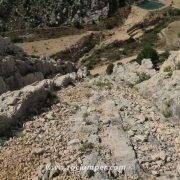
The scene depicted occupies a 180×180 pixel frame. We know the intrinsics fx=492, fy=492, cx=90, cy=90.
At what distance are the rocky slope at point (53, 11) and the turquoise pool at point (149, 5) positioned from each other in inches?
261

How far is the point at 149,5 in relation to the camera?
146m

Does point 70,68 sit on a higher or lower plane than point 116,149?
lower

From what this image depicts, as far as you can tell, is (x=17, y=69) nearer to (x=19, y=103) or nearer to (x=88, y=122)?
(x=19, y=103)

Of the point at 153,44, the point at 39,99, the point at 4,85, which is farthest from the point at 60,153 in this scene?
the point at 153,44

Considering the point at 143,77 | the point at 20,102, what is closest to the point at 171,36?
the point at 143,77

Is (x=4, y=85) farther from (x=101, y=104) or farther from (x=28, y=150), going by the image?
(x=28, y=150)

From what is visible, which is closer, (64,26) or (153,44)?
(153,44)

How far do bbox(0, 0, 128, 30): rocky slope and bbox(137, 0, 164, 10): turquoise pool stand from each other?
6.62m

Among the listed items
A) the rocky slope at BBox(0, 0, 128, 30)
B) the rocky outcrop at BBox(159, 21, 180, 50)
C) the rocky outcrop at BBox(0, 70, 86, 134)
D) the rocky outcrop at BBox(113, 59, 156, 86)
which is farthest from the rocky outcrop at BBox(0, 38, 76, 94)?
the rocky slope at BBox(0, 0, 128, 30)

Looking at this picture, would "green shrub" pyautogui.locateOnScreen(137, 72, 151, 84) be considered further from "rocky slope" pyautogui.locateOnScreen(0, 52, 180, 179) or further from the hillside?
"rocky slope" pyautogui.locateOnScreen(0, 52, 180, 179)

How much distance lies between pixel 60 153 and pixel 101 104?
Result: 32.9 feet

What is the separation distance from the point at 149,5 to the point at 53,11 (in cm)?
2888

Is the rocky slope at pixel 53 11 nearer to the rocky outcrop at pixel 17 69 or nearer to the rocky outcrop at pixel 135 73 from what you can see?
the rocky outcrop at pixel 17 69

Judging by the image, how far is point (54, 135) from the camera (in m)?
33.2
